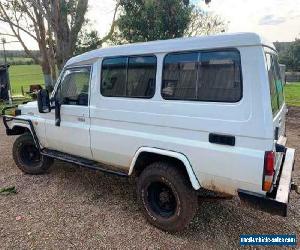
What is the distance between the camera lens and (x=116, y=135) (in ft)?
14.2

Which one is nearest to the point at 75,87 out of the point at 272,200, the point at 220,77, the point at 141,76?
the point at 141,76

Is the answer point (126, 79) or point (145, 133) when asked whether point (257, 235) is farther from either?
point (126, 79)

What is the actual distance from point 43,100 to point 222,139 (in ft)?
9.75

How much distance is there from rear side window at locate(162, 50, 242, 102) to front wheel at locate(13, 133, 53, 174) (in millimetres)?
3149

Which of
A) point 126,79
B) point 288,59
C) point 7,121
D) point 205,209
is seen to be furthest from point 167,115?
point 288,59

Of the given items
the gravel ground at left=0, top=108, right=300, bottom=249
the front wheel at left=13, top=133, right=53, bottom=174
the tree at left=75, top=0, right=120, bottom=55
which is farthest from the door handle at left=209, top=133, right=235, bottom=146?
the tree at left=75, top=0, right=120, bottom=55

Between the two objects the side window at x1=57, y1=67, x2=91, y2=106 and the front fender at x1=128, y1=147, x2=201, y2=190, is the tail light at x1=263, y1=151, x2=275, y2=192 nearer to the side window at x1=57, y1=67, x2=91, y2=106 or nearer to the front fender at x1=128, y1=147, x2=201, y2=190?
the front fender at x1=128, y1=147, x2=201, y2=190

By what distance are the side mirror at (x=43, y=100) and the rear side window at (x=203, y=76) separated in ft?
6.92

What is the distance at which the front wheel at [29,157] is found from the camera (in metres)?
5.95

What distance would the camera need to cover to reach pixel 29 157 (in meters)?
6.20

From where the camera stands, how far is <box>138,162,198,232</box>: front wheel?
12.4 feet

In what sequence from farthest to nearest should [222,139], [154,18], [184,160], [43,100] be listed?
[154,18]
[43,100]
[184,160]
[222,139]

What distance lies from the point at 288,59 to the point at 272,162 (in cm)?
4715

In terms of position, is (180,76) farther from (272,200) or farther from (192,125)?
(272,200)
